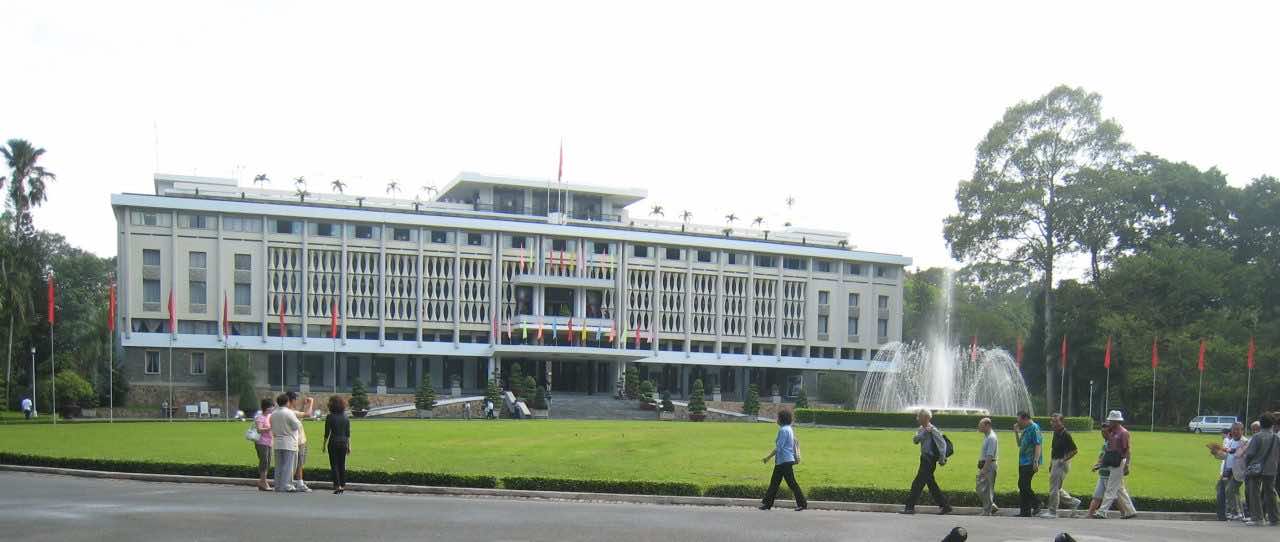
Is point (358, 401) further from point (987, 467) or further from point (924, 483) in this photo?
point (987, 467)

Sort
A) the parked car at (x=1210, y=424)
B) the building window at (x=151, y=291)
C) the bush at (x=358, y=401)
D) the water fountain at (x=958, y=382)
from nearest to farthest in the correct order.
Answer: the parked car at (x=1210, y=424) → the water fountain at (x=958, y=382) → the bush at (x=358, y=401) → the building window at (x=151, y=291)

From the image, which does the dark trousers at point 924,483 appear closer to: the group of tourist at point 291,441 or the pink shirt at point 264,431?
the group of tourist at point 291,441

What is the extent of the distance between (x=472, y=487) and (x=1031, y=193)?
45.6 metres

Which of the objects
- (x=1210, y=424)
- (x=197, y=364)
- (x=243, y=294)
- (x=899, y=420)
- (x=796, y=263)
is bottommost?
(x=1210, y=424)

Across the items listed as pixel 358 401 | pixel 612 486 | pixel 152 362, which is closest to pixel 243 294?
pixel 152 362

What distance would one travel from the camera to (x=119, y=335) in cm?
7025

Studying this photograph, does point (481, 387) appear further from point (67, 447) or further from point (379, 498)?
point (379, 498)

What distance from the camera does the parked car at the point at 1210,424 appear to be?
183ft

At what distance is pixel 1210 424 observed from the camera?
57.0 metres

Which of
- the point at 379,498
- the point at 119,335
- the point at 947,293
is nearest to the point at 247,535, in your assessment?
the point at 379,498

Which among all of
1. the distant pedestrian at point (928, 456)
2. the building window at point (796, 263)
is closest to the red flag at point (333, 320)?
the building window at point (796, 263)

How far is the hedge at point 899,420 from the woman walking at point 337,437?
100.0 feet

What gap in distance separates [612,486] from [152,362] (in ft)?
187

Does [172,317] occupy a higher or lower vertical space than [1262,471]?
lower
